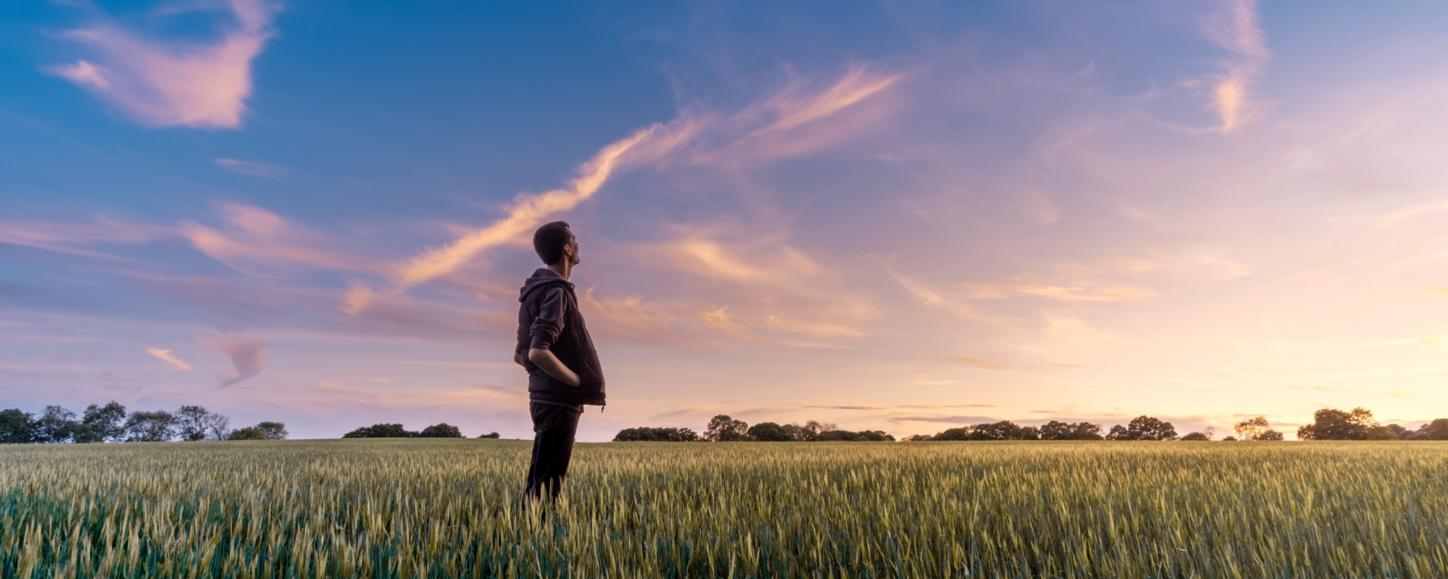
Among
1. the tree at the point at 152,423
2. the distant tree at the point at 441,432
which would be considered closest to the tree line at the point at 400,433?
the distant tree at the point at 441,432

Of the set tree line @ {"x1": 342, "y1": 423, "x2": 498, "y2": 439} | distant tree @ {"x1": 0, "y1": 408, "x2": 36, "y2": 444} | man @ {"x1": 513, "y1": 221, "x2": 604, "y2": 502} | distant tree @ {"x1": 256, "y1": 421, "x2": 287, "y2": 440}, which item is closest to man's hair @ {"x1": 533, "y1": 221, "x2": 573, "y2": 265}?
man @ {"x1": 513, "y1": 221, "x2": 604, "y2": 502}

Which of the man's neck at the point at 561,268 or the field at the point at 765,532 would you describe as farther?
the man's neck at the point at 561,268

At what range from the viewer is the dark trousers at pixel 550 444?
503 cm

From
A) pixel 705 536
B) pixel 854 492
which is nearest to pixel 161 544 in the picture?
pixel 705 536

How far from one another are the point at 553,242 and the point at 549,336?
87 centimetres

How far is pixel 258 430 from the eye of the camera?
55969 mm

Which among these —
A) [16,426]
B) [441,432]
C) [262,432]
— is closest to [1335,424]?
[441,432]

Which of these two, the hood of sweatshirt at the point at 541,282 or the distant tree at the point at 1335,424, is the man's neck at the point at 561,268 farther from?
the distant tree at the point at 1335,424

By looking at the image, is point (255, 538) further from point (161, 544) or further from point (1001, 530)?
point (1001, 530)

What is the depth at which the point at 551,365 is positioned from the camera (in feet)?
15.3

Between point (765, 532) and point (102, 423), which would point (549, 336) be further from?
point (102, 423)

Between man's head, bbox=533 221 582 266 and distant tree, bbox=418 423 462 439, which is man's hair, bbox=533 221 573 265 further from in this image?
distant tree, bbox=418 423 462 439

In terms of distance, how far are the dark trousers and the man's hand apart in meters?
0.34

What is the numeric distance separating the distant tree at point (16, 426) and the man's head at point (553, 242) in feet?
261
